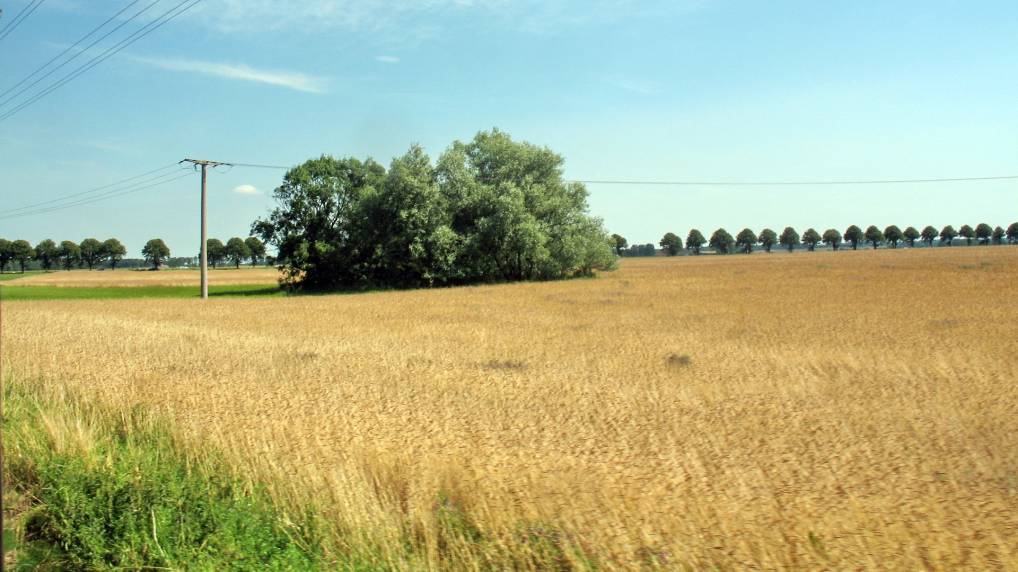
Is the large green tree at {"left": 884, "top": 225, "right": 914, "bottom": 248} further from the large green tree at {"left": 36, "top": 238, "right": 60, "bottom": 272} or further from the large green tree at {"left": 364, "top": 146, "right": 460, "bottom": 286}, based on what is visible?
the large green tree at {"left": 36, "top": 238, "right": 60, "bottom": 272}

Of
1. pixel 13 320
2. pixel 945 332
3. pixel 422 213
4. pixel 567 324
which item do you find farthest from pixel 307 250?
pixel 945 332

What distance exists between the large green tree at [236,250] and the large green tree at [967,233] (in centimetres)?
18100

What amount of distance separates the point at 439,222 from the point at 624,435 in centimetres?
4619

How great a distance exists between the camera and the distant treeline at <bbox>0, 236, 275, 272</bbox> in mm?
77713

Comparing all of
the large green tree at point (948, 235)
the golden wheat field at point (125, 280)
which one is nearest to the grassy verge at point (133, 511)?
the golden wheat field at point (125, 280)

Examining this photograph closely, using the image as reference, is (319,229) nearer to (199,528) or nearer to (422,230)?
(422,230)

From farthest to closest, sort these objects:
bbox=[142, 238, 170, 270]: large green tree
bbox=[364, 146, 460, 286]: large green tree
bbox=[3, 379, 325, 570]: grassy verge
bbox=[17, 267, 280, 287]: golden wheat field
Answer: bbox=[142, 238, 170, 270]: large green tree
bbox=[17, 267, 280, 287]: golden wheat field
bbox=[364, 146, 460, 286]: large green tree
bbox=[3, 379, 325, 570]: grassy verge

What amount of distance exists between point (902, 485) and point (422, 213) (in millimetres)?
47205

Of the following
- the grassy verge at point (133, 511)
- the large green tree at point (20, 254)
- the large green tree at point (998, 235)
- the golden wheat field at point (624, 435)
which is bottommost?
the grassy verge at point (133, 511)

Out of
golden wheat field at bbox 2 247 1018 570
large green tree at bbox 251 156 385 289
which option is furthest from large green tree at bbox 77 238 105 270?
golden wheat field at bbox 2 247 1018 570

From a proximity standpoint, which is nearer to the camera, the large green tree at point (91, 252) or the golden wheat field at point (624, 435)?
the golden wheat field at point (624, 435)

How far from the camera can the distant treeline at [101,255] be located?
255ft

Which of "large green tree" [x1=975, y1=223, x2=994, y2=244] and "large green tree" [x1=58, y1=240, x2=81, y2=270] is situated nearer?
"large green tree" [x1=58, y1=240, x2=81, y2=270]

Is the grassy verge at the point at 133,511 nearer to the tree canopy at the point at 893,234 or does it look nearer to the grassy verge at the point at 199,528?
the grassy verge at the point at 199,528
